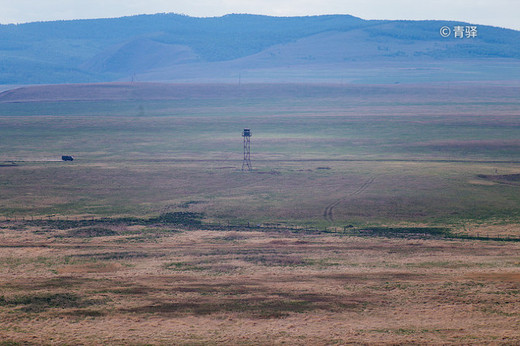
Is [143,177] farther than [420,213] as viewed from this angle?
Yes

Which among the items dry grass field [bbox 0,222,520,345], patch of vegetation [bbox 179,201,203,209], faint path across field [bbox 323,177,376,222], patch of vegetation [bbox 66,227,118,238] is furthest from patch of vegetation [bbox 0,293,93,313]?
patch of vegetation [bbox 179,201,203,209]

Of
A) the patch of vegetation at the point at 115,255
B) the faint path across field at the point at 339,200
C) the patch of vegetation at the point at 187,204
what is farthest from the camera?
the patch of vegetation at the point at 187,204

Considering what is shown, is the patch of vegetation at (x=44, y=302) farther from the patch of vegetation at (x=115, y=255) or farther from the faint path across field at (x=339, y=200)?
the faint path across field at (x=339, y=200)

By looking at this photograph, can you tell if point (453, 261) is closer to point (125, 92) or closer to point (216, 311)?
point (216, 311)

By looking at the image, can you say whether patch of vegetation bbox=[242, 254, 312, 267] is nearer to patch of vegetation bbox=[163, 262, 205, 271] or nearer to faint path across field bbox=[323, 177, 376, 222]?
patch of vegetation bbox=[163, 262, 205, 271]

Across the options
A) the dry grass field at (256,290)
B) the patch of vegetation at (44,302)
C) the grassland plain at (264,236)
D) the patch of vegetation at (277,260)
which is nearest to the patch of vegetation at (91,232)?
the grassland plain at (264,236)

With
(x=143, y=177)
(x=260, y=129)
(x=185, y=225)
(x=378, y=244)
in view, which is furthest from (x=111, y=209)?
(x=260, y=129)
